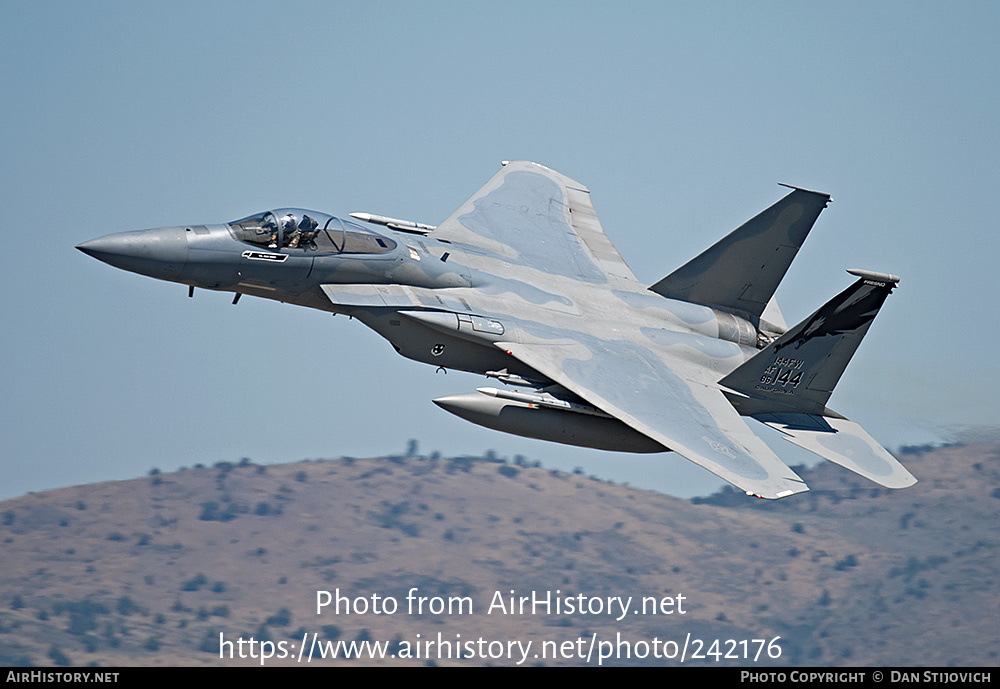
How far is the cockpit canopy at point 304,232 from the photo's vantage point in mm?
19312

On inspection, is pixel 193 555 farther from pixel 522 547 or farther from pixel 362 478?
pixel 522 547

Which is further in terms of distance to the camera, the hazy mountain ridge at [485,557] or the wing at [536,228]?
the hazy mountain ridge at [485,557]

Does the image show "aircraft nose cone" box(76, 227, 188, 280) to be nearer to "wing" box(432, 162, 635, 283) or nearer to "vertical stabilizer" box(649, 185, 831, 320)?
"wing" box(432, 162, 635, 283)

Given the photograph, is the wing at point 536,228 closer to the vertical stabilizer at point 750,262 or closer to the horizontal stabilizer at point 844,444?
the vertical stabilizer at point 750,262

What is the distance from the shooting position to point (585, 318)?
21594 mm

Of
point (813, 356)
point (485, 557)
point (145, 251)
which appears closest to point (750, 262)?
point (813, 356)

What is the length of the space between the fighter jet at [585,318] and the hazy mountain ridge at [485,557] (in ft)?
108

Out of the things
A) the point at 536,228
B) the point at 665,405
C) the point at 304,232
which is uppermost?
the point at 536,228

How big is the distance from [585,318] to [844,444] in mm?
5380

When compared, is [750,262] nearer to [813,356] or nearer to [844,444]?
[813,356]

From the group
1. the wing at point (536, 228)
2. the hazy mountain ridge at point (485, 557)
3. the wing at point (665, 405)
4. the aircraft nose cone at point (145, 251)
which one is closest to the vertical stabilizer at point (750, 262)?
the wing at point (536, 228)

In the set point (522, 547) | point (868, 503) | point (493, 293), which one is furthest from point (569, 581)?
point (493, 293)

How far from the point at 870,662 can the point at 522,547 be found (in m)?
19.8

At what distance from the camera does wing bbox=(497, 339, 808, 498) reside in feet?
61.3
